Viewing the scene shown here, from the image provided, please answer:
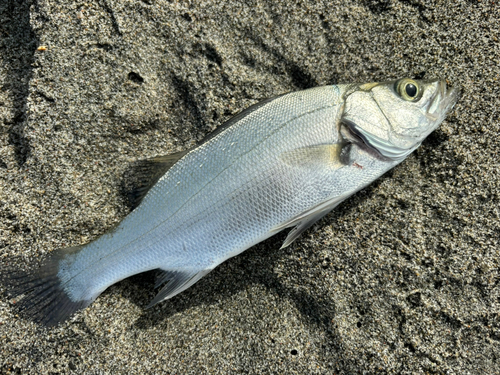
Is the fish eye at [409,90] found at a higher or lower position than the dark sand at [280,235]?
higher

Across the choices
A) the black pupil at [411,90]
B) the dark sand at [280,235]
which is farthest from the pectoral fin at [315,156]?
the black pupil at [411,90]

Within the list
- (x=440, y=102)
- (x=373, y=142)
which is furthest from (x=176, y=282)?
(x=440, y=102)

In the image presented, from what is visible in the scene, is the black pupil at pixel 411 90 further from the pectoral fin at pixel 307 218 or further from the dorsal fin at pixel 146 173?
the dorsal fin at pixel 146 173

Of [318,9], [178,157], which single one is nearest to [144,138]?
[178,157]

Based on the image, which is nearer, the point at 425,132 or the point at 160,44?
the point at 425,132

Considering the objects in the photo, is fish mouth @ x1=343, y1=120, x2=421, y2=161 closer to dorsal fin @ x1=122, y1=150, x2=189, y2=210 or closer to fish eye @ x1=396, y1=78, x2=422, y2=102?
fish eye @ x1=396, y1=78, x2=422, y2=102

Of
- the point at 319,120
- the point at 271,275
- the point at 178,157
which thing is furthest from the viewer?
the point at 271,275

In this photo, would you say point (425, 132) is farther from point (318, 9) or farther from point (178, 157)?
point (178, 157)
